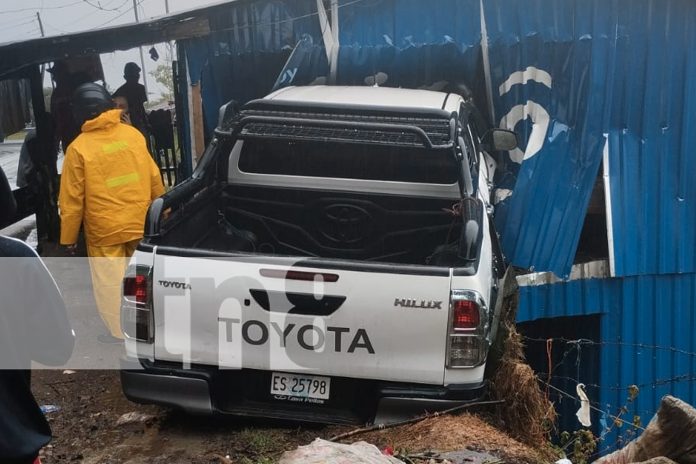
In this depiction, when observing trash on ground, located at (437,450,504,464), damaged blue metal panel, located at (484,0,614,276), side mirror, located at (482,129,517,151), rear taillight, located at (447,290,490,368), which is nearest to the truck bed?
side mirror, located at (482,129,517,151)

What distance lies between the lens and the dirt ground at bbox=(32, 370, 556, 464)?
405 cm

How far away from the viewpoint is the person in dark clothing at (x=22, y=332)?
2436 mm

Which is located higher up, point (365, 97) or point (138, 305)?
point (365, 97)

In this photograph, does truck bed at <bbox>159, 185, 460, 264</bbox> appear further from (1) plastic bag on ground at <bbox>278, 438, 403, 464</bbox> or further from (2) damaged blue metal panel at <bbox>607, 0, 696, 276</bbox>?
(2) damaged blue metal panel at <bbox>607, 0, 696, 276</bbox>

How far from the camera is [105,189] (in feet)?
19.1

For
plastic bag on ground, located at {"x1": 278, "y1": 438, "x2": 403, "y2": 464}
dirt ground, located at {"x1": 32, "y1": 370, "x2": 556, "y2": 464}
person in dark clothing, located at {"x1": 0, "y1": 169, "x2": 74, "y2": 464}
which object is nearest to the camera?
person in dark clothing, located at {"x1": 0, "y1": 169, "x2": 74, "y2": 464}

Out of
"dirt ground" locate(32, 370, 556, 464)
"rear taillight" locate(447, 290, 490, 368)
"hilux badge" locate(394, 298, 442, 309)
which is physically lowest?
"dirt ground" locate(32, 370, 556, 464)

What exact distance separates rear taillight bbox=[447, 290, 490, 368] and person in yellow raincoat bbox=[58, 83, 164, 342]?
283 cm

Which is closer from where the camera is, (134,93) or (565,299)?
(565,299)

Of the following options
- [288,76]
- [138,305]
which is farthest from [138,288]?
[288,76]

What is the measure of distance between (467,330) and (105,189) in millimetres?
2986

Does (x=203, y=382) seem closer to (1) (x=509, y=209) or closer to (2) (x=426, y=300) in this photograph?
(2) (x=426, y=300)

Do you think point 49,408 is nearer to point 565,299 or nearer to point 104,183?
point 104,183

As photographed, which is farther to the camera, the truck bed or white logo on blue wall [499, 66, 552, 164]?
white logo on blue wall [499, 66, 552, 164]
